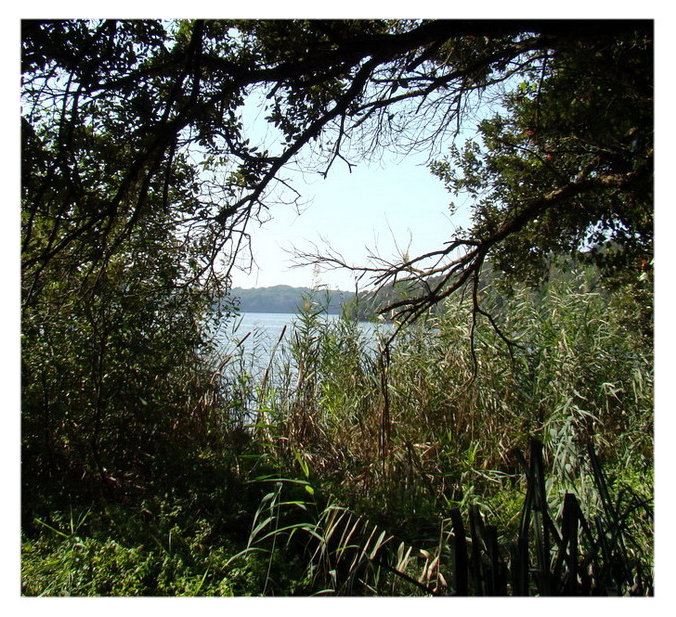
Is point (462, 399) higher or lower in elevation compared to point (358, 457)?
higher

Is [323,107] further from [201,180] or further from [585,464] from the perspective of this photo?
[585,464]

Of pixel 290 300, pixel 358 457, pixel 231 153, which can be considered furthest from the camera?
pixel 290 300

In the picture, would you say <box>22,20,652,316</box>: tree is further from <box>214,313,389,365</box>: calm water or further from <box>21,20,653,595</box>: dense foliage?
<box>214,313,389,365</box>: calm water

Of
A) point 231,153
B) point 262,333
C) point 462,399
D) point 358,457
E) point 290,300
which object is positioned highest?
point 231,153

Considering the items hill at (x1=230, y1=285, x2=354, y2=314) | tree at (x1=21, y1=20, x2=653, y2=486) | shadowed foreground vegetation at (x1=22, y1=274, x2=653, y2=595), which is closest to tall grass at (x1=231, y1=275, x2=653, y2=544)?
shadowed foreground vegetation at (x1=22, y1=274, x2=653, y2=595)

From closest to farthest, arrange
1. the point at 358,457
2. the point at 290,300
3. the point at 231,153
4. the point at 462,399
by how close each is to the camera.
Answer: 1. the point at 231,153
2. the point at 358,457
3. the point at 462,399
4. the point at 290,300

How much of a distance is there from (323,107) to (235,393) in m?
2.12

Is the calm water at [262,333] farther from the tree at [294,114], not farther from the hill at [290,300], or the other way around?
the tree at [294,114]

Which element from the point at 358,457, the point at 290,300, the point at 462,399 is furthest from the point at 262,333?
the point at 462,399

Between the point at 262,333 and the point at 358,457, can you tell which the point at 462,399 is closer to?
the point at 358,457

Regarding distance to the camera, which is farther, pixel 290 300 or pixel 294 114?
pixel 290 300

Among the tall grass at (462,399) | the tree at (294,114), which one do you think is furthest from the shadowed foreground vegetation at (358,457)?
the tree at (294,114)

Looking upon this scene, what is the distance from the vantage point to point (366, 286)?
2.52m
